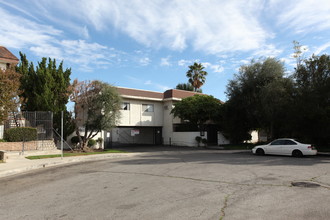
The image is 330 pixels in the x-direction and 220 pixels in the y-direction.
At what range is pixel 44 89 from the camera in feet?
73.4

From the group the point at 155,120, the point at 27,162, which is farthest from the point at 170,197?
the point at 155,120

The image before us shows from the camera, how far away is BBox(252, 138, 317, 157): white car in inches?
687

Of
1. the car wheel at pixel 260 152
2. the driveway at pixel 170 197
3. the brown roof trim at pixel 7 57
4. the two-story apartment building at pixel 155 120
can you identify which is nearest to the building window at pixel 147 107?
the two-story apartment building at pixel 155 120

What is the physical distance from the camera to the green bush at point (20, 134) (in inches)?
774

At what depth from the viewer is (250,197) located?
6828mm

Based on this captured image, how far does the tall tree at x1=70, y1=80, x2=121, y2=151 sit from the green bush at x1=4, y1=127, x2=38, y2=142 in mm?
3696

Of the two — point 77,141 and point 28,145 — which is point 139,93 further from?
point 28,145

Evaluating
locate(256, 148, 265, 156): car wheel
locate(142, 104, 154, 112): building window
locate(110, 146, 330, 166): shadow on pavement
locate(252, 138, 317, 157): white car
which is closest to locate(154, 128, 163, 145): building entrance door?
locate(142, 104, 154, 112): building window

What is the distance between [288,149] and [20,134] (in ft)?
63.4

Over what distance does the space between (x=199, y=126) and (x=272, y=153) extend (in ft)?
43.5

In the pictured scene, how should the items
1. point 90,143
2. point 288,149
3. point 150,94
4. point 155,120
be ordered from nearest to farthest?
point 288,149 → point 90,143 → point 150,94 → point 155,120

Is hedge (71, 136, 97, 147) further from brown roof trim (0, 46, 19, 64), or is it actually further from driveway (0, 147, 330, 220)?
driveway (0, 147, 330, 220)

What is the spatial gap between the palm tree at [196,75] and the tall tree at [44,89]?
103ft

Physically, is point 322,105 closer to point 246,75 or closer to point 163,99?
point 246,75
